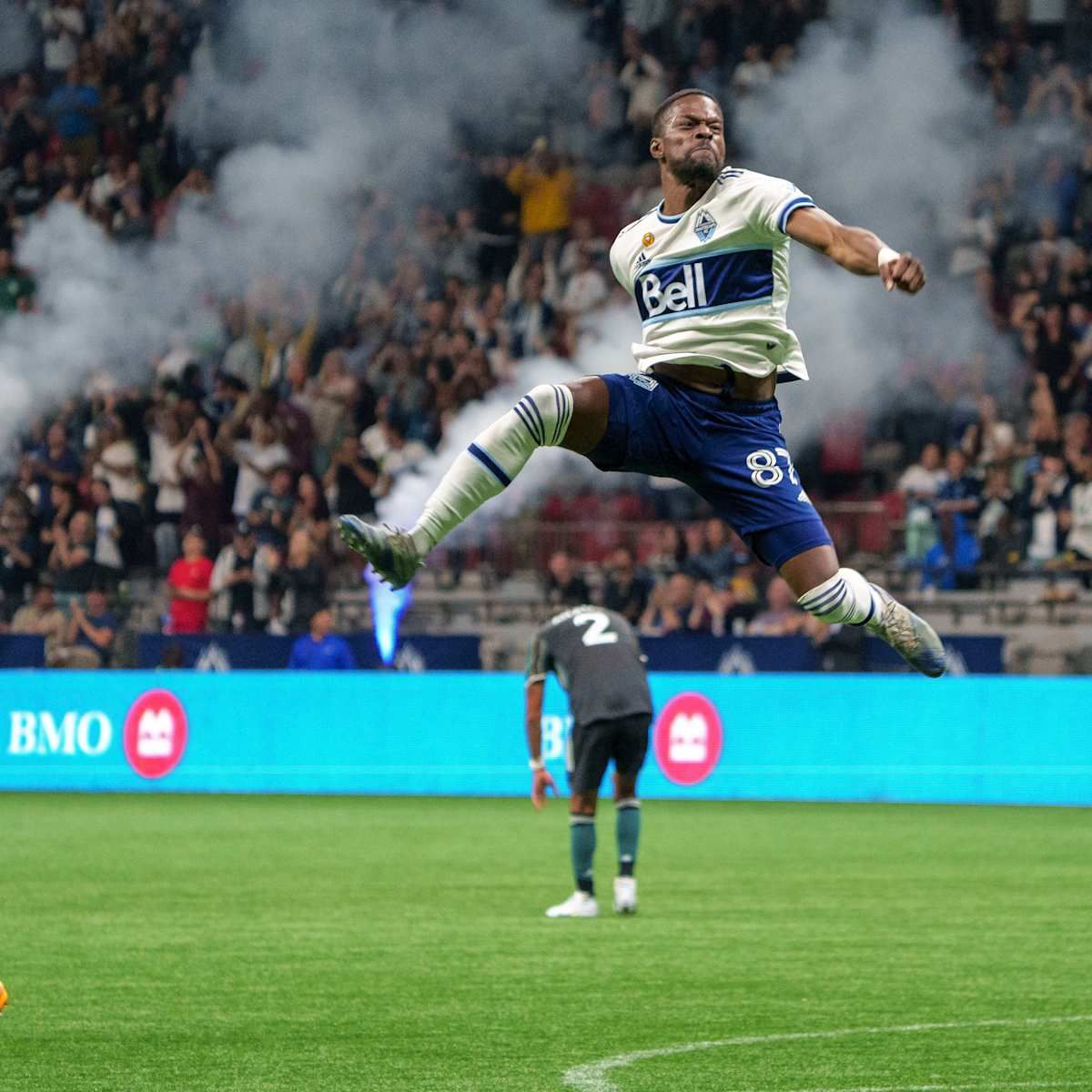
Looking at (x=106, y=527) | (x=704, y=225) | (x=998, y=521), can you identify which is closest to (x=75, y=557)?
(x=106, y=527)

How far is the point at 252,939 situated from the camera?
11406mm

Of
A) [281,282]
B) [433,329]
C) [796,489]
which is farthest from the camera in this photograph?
[281,282]

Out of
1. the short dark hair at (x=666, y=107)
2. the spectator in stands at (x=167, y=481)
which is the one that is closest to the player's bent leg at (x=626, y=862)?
the short dark hair at (x=666, y=107)

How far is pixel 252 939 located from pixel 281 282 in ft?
49.9

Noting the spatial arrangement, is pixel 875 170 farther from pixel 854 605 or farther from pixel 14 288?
pixel 854 605

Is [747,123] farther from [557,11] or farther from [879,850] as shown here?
[879,850]

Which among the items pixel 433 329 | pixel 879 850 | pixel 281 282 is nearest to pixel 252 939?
pixel 879 850

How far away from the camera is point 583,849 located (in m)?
12.5

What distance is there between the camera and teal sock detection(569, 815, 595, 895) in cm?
1248

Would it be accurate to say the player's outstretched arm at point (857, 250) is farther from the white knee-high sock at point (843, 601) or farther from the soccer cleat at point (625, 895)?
the soccer cleat at point (625, 895)

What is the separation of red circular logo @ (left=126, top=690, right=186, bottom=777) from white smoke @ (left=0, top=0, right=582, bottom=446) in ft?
17.5

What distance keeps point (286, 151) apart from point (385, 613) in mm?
7477

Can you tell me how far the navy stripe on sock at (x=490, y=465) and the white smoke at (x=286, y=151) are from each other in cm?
1837

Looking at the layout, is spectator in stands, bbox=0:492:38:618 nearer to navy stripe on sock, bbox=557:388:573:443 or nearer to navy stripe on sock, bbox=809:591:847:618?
navy stripe on sock, bbox=557:388:573:443
